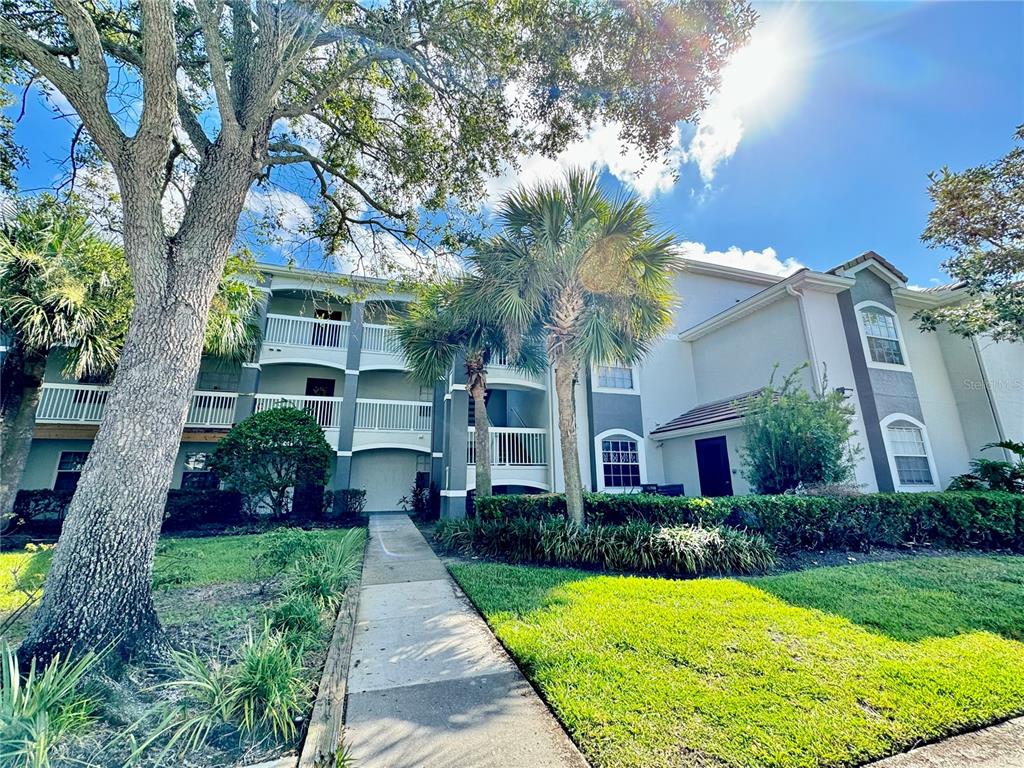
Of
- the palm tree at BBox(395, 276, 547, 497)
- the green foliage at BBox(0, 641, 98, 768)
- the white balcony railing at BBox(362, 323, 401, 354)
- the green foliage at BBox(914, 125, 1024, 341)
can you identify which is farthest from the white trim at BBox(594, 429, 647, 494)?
the green foliage at BBox(0, 641, 98, 768)

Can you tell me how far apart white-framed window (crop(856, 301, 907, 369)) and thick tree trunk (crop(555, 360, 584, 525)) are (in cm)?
951

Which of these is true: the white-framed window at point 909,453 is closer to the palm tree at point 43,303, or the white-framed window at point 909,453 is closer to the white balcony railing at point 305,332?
the palm tree at point 43,303

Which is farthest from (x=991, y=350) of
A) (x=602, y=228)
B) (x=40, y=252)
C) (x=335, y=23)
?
(x=40, y=252)

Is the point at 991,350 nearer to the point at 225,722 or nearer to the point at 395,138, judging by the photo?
the point at 395,138

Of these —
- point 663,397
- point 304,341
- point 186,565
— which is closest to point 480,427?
point 186,565

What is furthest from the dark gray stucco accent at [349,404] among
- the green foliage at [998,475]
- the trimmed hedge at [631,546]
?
the green foliage at [998,475]

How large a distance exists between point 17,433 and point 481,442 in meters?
10.9

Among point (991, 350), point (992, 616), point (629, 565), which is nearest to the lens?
point (992, 616)

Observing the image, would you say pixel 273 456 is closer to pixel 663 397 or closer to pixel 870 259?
pixel 663 397

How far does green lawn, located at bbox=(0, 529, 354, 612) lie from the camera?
18.9ft

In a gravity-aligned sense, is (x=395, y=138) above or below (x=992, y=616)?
above

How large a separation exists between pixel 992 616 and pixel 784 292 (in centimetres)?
928

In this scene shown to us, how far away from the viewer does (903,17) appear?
6.49 m

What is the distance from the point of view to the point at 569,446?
8.43 metres
